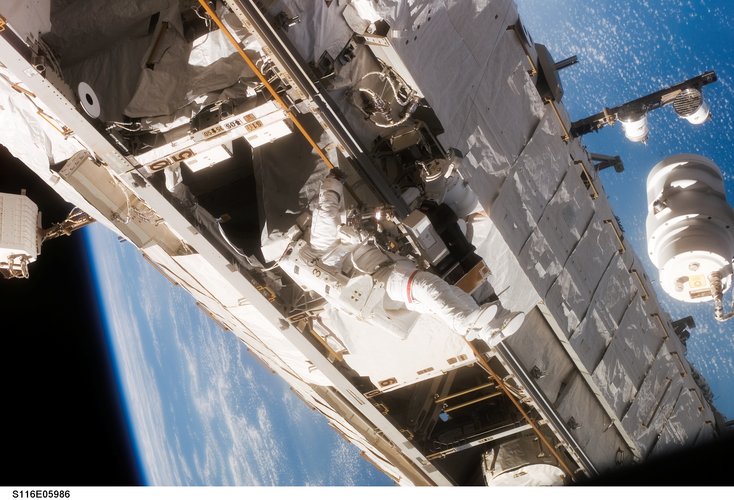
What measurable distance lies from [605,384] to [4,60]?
5.30 meters

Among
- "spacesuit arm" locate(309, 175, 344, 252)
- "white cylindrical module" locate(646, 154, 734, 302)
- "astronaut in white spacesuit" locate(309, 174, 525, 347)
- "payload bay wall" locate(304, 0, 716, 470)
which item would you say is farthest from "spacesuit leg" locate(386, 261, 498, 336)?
"white cylindrical module" locate(646, 154, 734, 302)

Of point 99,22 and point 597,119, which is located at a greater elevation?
point 597,119

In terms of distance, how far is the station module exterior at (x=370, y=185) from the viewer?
12.5 ft

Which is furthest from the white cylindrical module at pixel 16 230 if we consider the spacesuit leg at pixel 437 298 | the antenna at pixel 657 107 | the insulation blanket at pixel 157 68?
the antenna at pixel 657 107

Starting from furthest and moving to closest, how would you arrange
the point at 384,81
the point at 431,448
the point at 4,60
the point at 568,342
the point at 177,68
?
the point at 431,448 < the point at 568,342 < the point at 384,81 < the point at 177,68 < the point at 4,60

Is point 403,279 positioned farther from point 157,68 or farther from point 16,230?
point 16,230

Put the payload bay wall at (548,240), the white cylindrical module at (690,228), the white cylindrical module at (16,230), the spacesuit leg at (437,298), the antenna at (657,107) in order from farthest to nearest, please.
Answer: the antenna at (657,107)
the white cylindrical module at (690,228)
the white cylindrical module at (16,230)
the payload bay wall at (548,240)
the spacesuit leg at (437,298)

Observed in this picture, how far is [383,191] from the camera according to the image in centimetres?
403

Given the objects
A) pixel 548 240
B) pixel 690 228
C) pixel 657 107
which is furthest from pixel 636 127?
pixel 548 240

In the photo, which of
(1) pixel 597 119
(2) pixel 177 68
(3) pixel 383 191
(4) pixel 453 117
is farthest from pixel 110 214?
(1) pixel 597 119

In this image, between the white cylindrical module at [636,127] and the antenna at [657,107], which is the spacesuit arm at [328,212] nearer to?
the antenna at [657,107]

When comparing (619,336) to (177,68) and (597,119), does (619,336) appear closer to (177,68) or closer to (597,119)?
(597,119)

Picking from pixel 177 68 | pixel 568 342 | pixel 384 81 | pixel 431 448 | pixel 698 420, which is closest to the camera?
pixel 177 68

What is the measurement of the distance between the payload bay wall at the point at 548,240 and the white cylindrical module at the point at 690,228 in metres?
0.70
